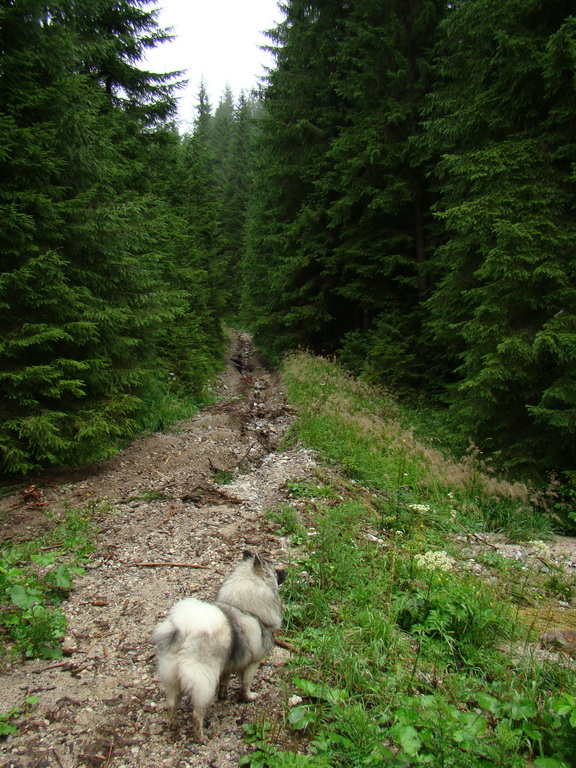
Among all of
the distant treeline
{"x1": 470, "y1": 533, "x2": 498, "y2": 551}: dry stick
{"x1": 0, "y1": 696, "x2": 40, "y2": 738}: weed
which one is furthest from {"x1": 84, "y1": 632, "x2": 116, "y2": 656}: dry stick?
{"x1": 470, "y1": 533, "x2": 498, "y2": 551}: dry stick

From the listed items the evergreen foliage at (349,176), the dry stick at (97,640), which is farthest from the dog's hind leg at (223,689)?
the evergreen foliage at (349,176)

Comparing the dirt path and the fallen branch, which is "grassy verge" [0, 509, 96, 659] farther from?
the fallen branch

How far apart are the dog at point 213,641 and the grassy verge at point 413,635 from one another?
1.11 ft

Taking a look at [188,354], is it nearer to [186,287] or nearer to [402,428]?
[186,287]

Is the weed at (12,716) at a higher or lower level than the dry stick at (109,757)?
higher

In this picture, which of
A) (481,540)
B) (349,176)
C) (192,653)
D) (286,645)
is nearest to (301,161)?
(349,176)

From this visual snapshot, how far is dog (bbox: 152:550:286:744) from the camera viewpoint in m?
2.33

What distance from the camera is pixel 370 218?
1473 cm

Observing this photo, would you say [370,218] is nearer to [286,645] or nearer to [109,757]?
[286,645]

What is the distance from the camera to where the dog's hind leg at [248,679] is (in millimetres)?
2709

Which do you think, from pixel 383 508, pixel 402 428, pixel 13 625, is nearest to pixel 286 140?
pixel 402 428

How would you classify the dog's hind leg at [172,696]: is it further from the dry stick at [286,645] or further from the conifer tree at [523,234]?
the conifer tree at [523,234]

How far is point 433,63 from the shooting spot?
13.8m

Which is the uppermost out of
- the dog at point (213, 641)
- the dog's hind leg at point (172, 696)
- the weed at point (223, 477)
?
the dog at point (213, 641)
